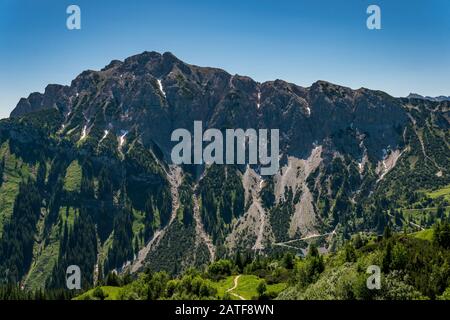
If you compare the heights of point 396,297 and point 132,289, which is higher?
point 396,297

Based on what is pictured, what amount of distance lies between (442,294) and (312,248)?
270 ft

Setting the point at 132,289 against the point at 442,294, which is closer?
the point at 442,294

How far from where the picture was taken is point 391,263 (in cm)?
9669
